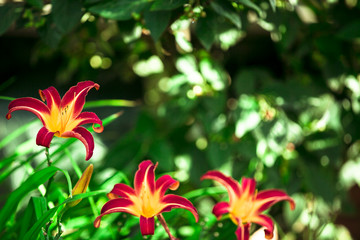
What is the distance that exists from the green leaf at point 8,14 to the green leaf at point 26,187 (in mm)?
353

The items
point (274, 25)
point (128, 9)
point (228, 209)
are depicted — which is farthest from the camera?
point (274, 25)

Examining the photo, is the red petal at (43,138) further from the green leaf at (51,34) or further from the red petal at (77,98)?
the green leaf at (51,34)

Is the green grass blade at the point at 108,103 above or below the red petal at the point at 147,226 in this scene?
below

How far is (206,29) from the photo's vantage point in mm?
941

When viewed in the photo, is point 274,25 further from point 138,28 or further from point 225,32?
point 138,28

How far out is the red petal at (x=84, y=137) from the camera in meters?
0.65

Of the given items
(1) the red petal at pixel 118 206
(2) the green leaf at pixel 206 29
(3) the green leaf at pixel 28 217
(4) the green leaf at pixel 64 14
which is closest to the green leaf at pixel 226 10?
(2) the green leaf at pixel 206 29

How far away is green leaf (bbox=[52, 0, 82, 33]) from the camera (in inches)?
36.4

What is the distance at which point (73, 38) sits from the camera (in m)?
1.46

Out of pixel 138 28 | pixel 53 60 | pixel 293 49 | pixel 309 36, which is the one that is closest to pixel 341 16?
pixel 309 36

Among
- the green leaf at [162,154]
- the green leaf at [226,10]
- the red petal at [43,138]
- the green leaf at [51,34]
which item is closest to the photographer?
the red petal at [43,138]

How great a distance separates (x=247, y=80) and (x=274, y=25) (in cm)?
27

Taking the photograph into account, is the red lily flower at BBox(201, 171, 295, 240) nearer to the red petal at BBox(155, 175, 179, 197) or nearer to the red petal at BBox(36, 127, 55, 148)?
the red petal at BBox(155, 175, 179, 197)

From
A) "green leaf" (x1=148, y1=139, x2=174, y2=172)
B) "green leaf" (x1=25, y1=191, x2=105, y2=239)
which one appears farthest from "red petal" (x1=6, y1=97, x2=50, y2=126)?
"green leaf" (x1=148, y1=139, x2=174, y2=172)
